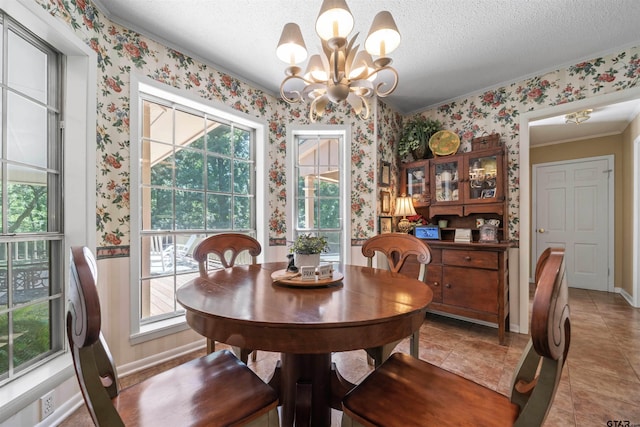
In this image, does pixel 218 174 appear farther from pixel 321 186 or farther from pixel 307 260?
pixel 307 260

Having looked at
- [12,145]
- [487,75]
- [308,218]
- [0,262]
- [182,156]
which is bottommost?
[0,262]

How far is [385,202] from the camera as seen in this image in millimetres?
3164

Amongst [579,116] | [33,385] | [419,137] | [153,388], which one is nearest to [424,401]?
[153,388]

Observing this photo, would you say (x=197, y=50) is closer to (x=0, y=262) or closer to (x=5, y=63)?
(x=5, y=63)

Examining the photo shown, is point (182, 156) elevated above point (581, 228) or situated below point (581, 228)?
above

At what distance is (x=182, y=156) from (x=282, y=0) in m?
1.47

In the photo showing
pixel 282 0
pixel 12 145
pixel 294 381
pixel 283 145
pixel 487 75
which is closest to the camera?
pixel 294 381

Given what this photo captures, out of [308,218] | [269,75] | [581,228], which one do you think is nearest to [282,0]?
[269,75]

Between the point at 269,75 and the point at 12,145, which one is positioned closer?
the point at 12,145

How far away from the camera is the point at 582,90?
2418mm

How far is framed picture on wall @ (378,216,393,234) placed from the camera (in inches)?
121

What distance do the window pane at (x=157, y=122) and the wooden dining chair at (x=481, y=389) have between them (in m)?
2.37

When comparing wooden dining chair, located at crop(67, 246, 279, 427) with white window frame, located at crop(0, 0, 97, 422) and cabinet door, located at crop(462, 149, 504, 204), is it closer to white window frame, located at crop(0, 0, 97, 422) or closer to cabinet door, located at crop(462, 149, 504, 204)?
white window frame, located at crop(0, 0, 97, 422)

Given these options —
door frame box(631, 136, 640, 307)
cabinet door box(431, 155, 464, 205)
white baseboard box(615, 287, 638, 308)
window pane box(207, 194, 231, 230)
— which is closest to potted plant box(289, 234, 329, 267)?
window pane box(207, 194, 231, 230)
